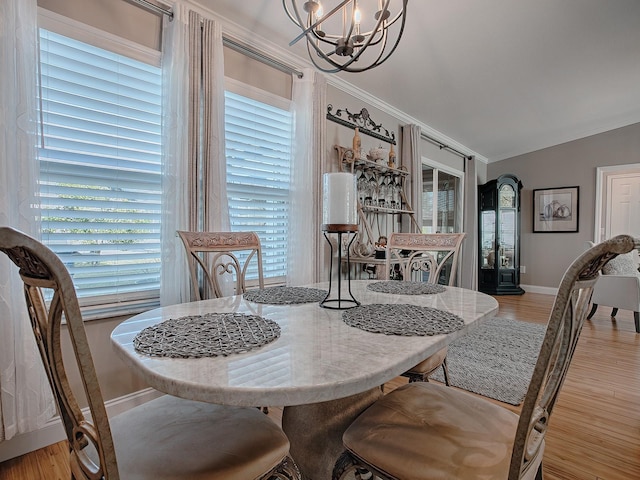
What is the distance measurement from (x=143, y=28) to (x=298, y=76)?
128 cm

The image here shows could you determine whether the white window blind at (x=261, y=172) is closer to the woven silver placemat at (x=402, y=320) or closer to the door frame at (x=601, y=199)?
the woven silver placemat at (x=402, y=320)

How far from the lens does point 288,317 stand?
112cm

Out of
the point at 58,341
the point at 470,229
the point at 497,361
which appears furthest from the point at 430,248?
the point at 470,229

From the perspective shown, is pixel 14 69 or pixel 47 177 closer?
pixel 14 69

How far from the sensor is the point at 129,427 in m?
0.91

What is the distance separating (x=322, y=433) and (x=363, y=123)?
10.6ft

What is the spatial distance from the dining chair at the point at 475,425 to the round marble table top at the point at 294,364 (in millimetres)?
238

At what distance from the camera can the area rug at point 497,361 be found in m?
2.31

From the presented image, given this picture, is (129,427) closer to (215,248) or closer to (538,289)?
(215,248)

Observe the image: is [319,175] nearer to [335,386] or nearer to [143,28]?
[143,28]

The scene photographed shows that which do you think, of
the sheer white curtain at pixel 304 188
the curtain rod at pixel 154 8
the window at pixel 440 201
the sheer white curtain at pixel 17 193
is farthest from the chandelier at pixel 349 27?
the window at pixel 440 201

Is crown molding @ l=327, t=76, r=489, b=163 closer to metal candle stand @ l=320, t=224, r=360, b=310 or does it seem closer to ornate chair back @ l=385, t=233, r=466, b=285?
ornate chair back @ l=385, t=233, r=466, b=285

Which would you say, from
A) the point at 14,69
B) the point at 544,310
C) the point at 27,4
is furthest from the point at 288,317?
the point at 544,310

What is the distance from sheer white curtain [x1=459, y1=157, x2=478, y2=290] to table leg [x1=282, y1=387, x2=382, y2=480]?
513cm
